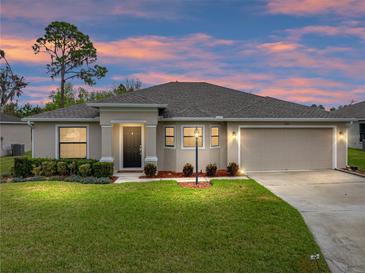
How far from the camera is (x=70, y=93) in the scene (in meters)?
37.9

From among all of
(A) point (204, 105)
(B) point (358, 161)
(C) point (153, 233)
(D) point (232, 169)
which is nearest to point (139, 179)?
(D) point (232, 169)

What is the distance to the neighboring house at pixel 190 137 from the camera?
13.1 meters

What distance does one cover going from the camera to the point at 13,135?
24609 mm

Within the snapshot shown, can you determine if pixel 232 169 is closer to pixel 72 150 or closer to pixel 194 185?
pixel 194 185

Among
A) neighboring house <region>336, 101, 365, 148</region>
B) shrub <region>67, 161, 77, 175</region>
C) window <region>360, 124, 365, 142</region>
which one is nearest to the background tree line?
shrub <region>67, 161, 77, 175</region>

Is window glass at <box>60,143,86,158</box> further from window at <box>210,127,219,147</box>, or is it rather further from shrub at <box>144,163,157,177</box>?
window at <box>210,127,219,147</box>

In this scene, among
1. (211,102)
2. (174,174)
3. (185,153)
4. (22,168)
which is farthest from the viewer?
(211,102)

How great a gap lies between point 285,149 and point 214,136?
3685 mm

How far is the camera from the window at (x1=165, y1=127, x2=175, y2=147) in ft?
44.8

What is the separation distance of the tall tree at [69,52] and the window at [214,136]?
18.3 meters

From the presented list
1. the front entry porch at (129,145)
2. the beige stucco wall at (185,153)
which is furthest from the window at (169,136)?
the front entry porch at (129,145)

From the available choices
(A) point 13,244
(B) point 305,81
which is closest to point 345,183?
(A) point 13,244

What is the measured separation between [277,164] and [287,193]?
4.90 metres

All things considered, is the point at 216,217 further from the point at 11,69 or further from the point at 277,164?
the point at 11,69
